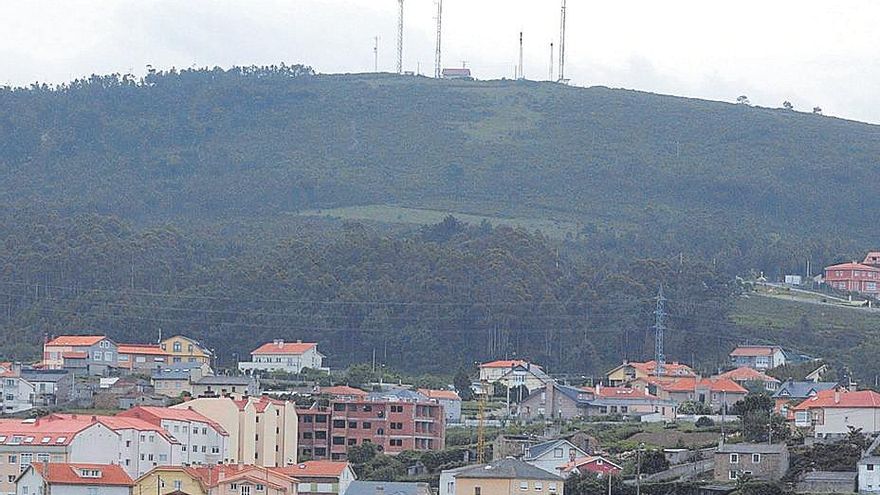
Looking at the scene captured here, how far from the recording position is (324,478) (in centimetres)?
6203

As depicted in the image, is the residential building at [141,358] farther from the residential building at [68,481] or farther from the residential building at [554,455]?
the residential building at [68,481]

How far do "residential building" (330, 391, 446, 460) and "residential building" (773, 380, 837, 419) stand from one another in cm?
1333

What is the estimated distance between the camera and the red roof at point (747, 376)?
8828 cm

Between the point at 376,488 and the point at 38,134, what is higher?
the point at 38,134

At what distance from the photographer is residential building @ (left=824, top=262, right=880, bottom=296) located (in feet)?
408

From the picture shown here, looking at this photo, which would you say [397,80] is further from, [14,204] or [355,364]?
[355,364]

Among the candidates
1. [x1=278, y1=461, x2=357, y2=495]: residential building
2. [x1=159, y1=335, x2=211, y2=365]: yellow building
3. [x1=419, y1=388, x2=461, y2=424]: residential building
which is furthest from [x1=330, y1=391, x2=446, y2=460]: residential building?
[x1=159, y1=335, x2=211, y2=365]: yellow building

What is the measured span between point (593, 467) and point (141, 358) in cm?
3609

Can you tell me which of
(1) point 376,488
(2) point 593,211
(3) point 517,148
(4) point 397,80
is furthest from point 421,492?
(4) point 397,80

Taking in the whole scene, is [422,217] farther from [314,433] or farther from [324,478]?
[324,478]

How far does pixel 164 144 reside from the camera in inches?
6969

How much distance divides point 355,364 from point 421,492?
41.1m

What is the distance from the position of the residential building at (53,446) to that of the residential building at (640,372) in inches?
1347

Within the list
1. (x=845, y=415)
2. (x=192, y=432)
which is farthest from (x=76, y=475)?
(x=845, y=415)
